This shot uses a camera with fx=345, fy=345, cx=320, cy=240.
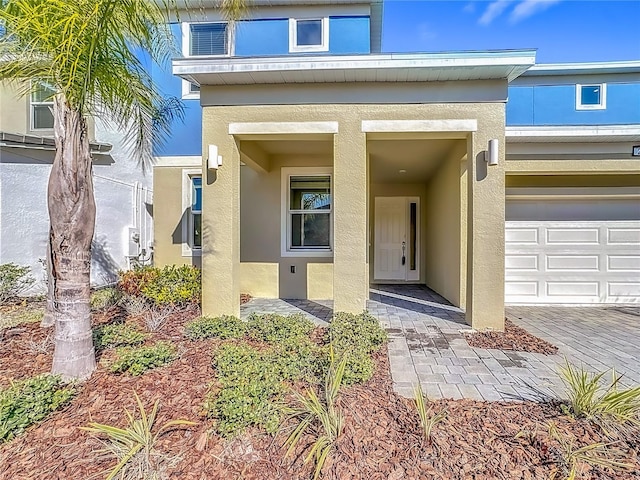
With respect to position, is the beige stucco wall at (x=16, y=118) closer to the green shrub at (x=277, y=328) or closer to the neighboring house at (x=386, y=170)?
the neighboring house at (x=386, y=170)

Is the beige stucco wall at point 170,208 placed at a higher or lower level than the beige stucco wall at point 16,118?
lower

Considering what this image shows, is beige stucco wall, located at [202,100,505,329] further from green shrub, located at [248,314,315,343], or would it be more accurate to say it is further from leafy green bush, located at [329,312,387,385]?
green shrub, located at [248,314,315,343]

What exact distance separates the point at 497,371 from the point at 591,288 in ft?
17.4

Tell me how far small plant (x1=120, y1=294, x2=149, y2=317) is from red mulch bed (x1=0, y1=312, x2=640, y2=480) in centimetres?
308

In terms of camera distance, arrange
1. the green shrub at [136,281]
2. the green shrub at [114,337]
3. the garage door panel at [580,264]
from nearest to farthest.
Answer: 1. the green shrub at [114,337]
2. the green shrub at [136,281]
3. the garage door panel at [580,264]

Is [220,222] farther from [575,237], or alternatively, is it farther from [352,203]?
[575,237]

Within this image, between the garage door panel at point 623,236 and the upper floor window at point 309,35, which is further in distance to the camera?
the upper floor window at point 309,35

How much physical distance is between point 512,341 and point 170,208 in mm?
8001

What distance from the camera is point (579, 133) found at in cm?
688

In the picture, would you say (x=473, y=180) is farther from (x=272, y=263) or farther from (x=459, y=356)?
(x=272, y=263)

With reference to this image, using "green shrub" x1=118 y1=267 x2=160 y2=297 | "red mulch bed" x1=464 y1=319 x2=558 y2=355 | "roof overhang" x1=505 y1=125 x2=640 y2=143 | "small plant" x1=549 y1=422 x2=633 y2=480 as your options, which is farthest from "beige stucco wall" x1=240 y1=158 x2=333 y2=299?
"small plant" x1=549 y1=422 x2=633 y2=480

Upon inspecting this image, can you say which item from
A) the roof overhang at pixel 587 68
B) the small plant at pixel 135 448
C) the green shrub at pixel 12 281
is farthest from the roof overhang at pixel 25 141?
the roof overhang at pixel 587 68

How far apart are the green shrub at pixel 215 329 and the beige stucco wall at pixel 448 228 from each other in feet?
13.9

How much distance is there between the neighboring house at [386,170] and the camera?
209 inches
